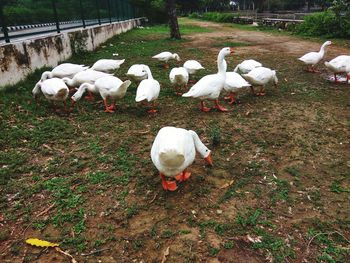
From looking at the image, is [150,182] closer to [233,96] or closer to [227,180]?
[227,180]

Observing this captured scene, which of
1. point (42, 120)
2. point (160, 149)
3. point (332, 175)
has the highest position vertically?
point (160, 149)

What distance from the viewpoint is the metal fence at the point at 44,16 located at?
739 cm

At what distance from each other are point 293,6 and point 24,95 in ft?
179

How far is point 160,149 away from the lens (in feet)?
9.85

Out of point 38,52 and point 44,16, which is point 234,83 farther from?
point 44,16

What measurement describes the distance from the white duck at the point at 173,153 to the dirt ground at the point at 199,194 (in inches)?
11.8

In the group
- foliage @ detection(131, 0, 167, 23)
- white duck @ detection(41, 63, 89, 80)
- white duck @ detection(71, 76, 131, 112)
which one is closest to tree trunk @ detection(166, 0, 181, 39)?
white duck @ detection(41, 63, 89, 80)

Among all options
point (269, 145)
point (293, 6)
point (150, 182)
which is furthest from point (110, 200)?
point (293, 6)

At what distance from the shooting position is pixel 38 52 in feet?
25.0

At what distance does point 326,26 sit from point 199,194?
17.7 m

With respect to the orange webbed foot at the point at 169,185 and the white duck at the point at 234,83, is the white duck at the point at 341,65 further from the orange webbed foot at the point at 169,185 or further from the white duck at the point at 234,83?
the orange webbed foot at the point at 169,185

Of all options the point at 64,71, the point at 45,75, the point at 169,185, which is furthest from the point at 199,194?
the point at 64,71

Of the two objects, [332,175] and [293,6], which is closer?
[332,175]

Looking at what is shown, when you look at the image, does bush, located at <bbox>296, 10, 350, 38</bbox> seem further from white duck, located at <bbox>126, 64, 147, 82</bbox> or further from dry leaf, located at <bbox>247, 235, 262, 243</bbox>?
dry leaf, located at <bbox>247, 235, 262, 243</bbox>
